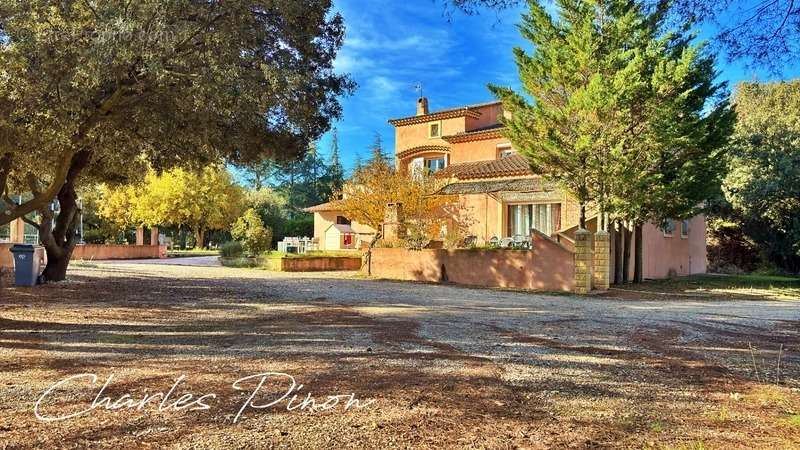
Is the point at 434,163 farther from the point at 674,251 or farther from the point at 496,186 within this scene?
the point at 674,251

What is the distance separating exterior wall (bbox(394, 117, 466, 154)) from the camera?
31641 millimetres

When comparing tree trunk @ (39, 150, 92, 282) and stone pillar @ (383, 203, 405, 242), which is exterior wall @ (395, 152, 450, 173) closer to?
stone pillar @ (383, 203, 405, 242)

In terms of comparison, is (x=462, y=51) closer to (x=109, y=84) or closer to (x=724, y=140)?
(x=724, y=140)

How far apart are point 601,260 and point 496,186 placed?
28.1 feet

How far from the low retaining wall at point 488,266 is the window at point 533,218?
478 centimetres

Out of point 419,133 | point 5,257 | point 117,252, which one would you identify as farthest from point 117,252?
point 419,133

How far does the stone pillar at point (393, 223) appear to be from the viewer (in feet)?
75.2

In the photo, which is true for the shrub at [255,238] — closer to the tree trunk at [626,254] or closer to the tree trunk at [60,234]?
the tree trunk at [60,234]

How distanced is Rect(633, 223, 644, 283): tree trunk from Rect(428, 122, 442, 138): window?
14.1 meters

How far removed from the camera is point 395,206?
2323 cm

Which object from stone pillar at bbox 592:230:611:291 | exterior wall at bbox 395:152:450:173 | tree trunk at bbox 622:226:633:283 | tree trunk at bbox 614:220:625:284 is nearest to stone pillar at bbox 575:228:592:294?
stone pillar at bbox 592:230:611:291

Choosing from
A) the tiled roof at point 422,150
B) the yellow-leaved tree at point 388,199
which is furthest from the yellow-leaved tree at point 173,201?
the yellow-leaved tree at point 388,199

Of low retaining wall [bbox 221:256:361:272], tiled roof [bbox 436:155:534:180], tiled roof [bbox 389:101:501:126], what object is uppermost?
tiled roof [bbox 389:101:501:126]

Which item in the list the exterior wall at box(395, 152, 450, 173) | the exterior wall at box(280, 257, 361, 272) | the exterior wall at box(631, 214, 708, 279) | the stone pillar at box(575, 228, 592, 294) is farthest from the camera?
the exterior wall at box(395, 152, 450, 173)
